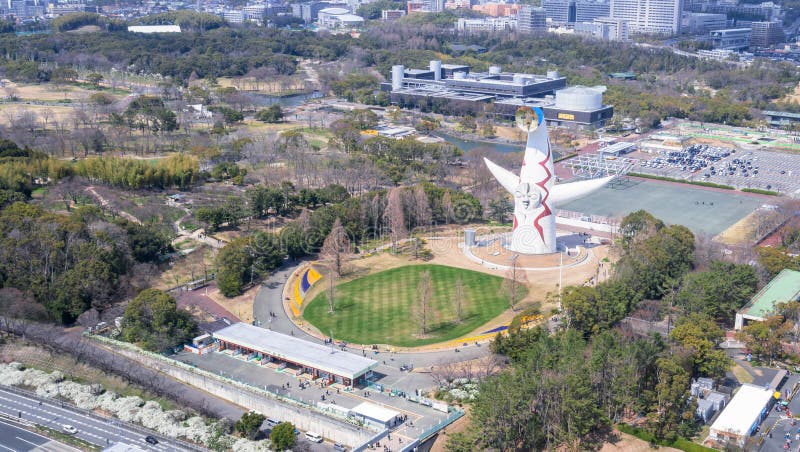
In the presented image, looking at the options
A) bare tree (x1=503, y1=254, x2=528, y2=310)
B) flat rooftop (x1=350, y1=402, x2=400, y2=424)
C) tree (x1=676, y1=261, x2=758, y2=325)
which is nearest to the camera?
flat rooftop (x1=350, y1=402, x2=400, y2=424)

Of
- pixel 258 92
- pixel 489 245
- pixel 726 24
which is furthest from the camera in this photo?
pixel 726 24

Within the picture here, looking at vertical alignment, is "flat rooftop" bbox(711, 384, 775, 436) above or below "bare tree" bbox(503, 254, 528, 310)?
below

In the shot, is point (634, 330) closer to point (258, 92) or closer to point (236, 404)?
point (236, 404)

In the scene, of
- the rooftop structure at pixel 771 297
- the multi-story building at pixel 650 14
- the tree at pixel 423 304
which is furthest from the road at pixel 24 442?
the multi-story building at pixel 650 14

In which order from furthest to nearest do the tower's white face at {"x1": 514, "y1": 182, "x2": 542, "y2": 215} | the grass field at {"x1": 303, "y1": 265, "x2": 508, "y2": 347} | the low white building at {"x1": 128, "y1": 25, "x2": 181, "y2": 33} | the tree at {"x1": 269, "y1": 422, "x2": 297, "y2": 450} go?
the low white building at {"x1": 128, "y1": 25, "x2": 181, "y2": 33} < the tower's white face at {"x1": 514, "y1": 182, "x2": 542, "y2": 215} < the grass field at {"x1": 303, "y1": 265, "x2": 508, "y2": 347} < the tree at {"x1": 269, "y1": 422, "x2": 297, "y2": 450}

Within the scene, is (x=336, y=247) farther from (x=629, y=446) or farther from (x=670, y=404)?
(x=670, y=404)

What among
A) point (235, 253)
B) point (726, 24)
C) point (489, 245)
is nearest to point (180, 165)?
point (235, 253)

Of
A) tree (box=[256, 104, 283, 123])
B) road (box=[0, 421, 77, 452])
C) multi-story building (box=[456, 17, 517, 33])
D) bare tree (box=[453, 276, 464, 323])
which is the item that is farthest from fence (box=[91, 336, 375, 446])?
multi-story building (box=[456, 17, 517, 33])

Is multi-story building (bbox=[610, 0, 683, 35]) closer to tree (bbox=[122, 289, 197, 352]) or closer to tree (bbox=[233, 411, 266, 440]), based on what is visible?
tree (bbox=[122, 289, 197, 352])
